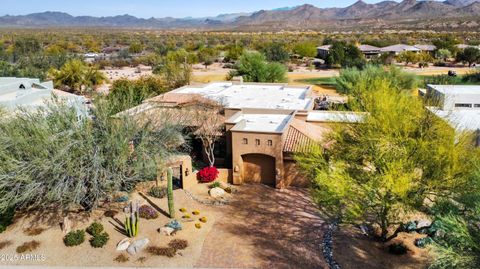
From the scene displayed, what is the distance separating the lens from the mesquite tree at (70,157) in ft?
63.5

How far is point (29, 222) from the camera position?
21.5 metres

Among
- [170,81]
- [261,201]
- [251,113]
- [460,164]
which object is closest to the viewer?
[460,164]

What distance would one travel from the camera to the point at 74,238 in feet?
63.9

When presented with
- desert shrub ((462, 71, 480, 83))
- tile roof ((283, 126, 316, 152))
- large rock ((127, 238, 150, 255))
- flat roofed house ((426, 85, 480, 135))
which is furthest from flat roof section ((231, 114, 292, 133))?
desert shrub ((462, 71, 480, 83))

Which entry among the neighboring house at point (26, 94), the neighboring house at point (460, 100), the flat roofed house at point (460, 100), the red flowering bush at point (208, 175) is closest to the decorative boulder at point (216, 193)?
the red flowering bush at point (208, 175)

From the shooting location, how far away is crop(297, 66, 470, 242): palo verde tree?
1698 centimetres

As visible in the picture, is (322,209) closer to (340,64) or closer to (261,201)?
(261,201)

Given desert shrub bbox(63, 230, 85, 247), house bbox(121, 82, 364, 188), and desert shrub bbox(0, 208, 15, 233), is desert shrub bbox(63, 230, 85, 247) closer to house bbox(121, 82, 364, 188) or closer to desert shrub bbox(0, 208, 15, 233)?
desert shrub bbox(0, 208, 15, 233)

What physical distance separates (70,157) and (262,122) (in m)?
13.2

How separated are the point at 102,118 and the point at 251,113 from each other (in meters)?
12.2

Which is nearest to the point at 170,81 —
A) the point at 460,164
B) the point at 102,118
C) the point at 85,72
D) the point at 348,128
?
the point at 85,72

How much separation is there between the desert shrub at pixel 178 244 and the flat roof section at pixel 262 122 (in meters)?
8.46

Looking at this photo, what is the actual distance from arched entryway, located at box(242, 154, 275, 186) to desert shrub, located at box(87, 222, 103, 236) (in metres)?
9.42

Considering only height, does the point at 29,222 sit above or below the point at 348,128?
below
